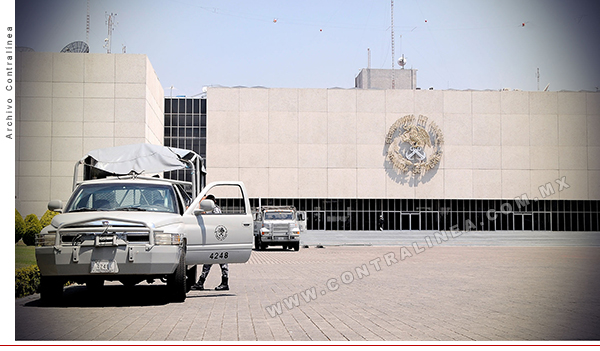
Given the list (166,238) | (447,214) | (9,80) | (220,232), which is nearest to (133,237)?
(166,238)

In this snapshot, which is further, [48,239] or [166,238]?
[166,238]

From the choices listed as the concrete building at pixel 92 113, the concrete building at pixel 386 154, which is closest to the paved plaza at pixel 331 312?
the concrete building at pixel 92 113

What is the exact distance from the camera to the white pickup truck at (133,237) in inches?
384

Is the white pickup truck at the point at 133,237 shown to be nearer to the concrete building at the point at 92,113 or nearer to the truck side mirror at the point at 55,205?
the truck side mirror at the point at 55,205

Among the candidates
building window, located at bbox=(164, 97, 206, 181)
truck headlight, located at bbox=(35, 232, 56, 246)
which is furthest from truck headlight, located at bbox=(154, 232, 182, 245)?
building window, located at bbox=(164, 97, 206, 181)

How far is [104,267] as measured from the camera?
972 centimetres

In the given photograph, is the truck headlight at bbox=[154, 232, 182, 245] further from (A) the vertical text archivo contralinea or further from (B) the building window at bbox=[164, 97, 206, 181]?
(B) the building window at bbox=[164, 97, 206, 181]

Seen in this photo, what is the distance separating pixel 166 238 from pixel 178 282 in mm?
843

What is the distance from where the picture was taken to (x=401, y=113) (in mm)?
69812

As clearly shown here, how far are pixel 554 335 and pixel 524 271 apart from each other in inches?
449

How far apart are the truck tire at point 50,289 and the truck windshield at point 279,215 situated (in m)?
21.3

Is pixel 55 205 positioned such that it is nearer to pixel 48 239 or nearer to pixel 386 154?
pixel 48 239
